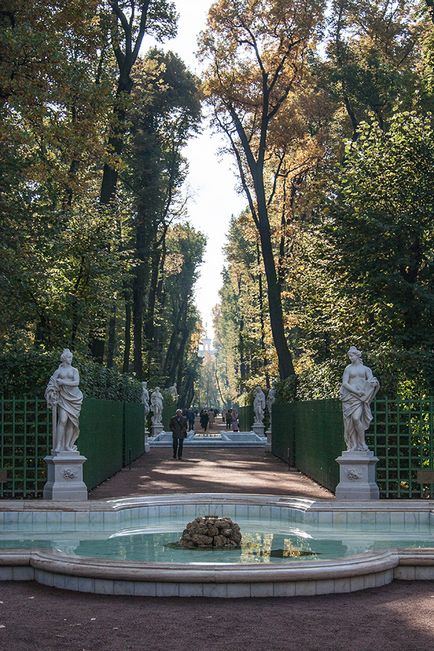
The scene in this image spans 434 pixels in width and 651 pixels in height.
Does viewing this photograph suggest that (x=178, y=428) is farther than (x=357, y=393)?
Yes

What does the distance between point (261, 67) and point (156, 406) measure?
18709 mm

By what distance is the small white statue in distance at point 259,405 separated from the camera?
47906 millimetres

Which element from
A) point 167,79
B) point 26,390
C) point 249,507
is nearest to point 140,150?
point 167,79

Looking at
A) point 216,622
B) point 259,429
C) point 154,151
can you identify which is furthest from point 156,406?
point 216,622

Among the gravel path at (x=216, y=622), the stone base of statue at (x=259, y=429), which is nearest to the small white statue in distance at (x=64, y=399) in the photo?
the gravel path at (x=216, y=622)

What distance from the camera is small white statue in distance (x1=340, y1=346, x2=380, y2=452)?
17.5 metres

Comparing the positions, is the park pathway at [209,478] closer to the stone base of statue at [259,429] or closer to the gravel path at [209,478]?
the gravel path at [209,478]

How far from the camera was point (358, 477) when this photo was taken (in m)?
17.8

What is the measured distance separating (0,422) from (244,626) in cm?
1132

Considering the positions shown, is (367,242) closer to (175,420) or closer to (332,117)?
(175,420)

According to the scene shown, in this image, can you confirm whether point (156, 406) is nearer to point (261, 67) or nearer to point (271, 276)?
point (271, 276)

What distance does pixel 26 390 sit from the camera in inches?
763

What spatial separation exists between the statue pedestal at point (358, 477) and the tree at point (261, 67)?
50.3 feet

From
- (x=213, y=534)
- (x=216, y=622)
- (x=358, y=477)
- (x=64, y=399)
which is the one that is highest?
(x=64, y=399)
